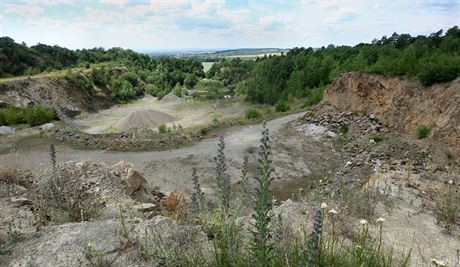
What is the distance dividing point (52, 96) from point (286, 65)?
106 ft

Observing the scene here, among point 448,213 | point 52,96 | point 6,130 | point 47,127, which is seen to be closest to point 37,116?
point 6,130

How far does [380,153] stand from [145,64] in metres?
74.1

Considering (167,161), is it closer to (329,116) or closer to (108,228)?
(329,116)

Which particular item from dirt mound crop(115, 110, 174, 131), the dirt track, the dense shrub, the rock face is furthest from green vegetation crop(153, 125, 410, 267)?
the dense shrub

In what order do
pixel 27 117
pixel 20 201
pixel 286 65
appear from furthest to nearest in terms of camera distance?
1. pixel 286 65
2. pixel 27 117
3. pixel 20 201

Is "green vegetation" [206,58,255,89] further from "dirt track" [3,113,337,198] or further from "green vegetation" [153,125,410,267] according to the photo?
"green vegetation" [153,125,410,267]

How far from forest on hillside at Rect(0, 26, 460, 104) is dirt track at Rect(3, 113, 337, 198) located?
751 centimetres

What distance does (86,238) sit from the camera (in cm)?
438

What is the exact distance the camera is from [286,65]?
51969mm

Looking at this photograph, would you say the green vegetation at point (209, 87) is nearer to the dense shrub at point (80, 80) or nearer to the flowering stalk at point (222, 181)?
the dense shrub at point (80, 80)

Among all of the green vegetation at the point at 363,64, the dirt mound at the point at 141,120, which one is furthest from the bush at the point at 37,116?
the green vegetation at the point at 363,64

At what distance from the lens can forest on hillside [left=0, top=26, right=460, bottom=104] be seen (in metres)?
21.8

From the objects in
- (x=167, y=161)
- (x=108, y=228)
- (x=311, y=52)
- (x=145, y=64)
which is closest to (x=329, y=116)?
(x=167, y=161)

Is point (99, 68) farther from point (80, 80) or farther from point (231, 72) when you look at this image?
point (231, 72)
